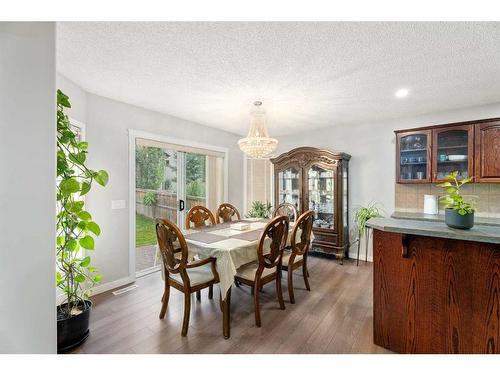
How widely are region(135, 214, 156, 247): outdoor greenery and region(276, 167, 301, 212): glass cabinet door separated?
91.1 inches

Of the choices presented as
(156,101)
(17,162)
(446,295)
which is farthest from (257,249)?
(156,101)

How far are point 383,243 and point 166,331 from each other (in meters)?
1.94

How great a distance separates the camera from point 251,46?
5.76 feet

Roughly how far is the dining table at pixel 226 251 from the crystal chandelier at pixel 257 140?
97cm

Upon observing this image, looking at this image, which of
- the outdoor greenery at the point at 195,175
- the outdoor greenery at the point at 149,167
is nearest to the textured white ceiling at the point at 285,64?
the outdoor greenery at the point at 149,167

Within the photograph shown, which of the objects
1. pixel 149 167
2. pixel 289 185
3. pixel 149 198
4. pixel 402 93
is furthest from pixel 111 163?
pixel 402 93

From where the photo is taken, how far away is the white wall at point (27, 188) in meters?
0.95

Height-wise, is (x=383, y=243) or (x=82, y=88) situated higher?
(x=82, y=88)

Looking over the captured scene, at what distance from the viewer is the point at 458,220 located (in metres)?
1.55

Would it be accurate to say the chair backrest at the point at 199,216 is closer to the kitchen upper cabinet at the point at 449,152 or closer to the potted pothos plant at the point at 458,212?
the potted pothos plant at the point at 458,212

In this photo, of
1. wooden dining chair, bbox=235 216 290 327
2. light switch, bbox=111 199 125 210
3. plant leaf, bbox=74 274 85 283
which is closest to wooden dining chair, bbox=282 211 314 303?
wooden dining chair, bbox=235 216 290 327

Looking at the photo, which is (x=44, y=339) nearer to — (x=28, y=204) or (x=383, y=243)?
(x=28, y=204)

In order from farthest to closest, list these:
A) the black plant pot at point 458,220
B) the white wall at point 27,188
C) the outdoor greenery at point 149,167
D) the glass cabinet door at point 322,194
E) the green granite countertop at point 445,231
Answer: the glass cabinet door at point 322,194 < the outdoor greenery at point 149,167 < the black plant pot at point 458,220 < the green granite countertop at point 445,231 < the white wall at point 27,188

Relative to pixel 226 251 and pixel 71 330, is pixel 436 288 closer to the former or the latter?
pixel 226 251
